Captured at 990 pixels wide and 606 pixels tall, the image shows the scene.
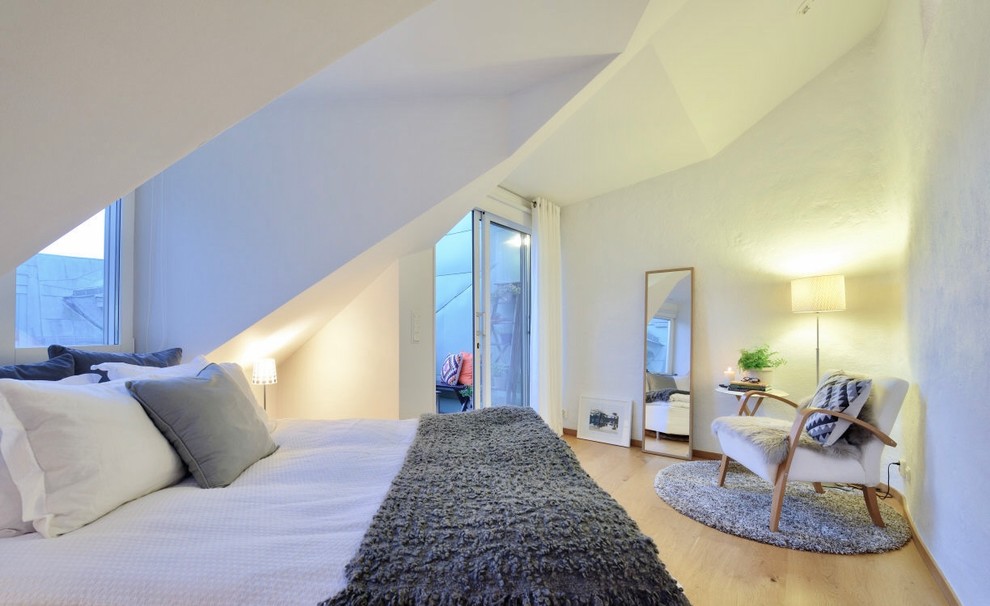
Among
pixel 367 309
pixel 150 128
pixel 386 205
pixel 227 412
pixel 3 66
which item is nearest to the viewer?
pixel 3 66

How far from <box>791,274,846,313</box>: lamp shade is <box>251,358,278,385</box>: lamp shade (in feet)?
11.5

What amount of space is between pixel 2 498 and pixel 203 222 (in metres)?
1.61

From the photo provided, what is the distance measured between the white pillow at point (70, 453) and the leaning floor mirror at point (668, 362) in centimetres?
340

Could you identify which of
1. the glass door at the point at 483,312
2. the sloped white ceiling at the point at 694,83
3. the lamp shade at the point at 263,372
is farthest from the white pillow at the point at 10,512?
the glass door at the point at 483,312

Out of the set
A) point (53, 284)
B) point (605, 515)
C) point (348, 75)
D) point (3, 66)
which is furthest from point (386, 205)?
point (605, 515)

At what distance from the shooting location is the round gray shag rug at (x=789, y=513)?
2.09m

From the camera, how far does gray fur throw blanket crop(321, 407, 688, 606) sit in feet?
2.49

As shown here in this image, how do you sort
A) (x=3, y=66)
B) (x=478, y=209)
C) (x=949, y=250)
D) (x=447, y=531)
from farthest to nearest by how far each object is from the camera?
(x=478, y=209)
(x=949, y=250)
(x=447, y=531)
(x=3, y=66)

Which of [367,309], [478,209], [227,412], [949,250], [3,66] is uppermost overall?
[478,209]

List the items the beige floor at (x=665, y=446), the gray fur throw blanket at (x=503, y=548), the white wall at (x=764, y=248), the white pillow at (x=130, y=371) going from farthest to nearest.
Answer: the beige floor at (x=665, y=446)
the white wall at (x=764, y=248)
the white pillow at (x=130, y=371)
the gray fur throw blanket at (x=503, y=548)

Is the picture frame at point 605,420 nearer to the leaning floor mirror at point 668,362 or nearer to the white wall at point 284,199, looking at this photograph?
the leaning floor mirror at point 668,362

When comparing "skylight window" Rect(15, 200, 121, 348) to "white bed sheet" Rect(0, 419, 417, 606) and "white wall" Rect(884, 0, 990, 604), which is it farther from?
"white wall" Rect(884, 0, 990, 604)

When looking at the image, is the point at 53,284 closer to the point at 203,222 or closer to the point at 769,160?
the point at 203,222

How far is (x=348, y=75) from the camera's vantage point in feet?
6.13
